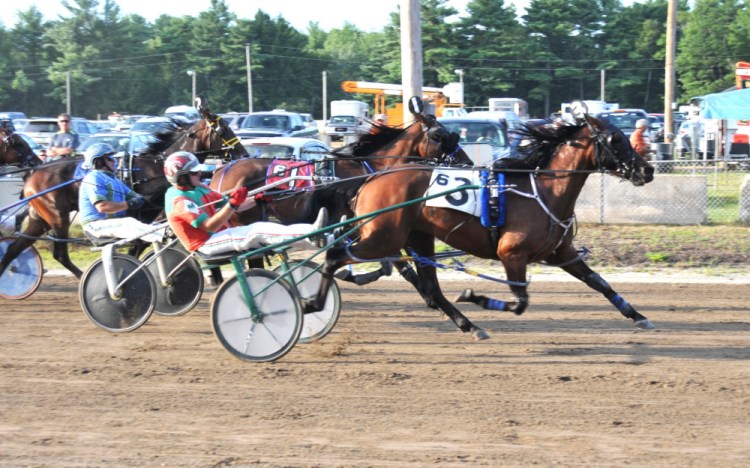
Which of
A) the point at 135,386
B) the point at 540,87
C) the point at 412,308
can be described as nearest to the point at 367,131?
the point at 412,308

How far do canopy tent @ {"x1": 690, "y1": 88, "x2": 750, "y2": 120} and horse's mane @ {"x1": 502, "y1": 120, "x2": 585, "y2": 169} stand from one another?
37.8ft

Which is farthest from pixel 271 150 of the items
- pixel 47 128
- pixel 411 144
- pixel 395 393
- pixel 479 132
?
pixel 47 128

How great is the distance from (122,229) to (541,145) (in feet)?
10.9

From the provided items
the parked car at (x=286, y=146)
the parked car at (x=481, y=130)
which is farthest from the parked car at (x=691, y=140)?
the parked car at (x=286, y=146)

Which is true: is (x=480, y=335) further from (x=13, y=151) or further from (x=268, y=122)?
(x=268, y=122)

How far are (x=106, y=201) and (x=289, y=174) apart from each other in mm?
1692

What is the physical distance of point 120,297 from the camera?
7152mm

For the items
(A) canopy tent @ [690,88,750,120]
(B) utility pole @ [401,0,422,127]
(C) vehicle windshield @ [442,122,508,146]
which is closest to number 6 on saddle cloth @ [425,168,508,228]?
(B) utility pole @ [401,0,422,127]

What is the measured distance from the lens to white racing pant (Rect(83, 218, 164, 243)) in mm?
7211

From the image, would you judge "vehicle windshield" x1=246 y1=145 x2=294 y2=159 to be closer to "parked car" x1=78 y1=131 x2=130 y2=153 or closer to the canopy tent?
"parked car" x1=78 y1=131 x2=130 y2=153

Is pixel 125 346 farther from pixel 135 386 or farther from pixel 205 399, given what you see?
pixel 205 399

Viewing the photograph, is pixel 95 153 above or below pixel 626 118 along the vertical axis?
below

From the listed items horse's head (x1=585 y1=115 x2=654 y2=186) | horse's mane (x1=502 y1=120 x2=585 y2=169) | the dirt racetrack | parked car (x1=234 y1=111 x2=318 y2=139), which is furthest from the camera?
parked car (x1=234 y1=111 x2=318 y2=139)

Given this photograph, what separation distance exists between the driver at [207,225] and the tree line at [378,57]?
138ft
